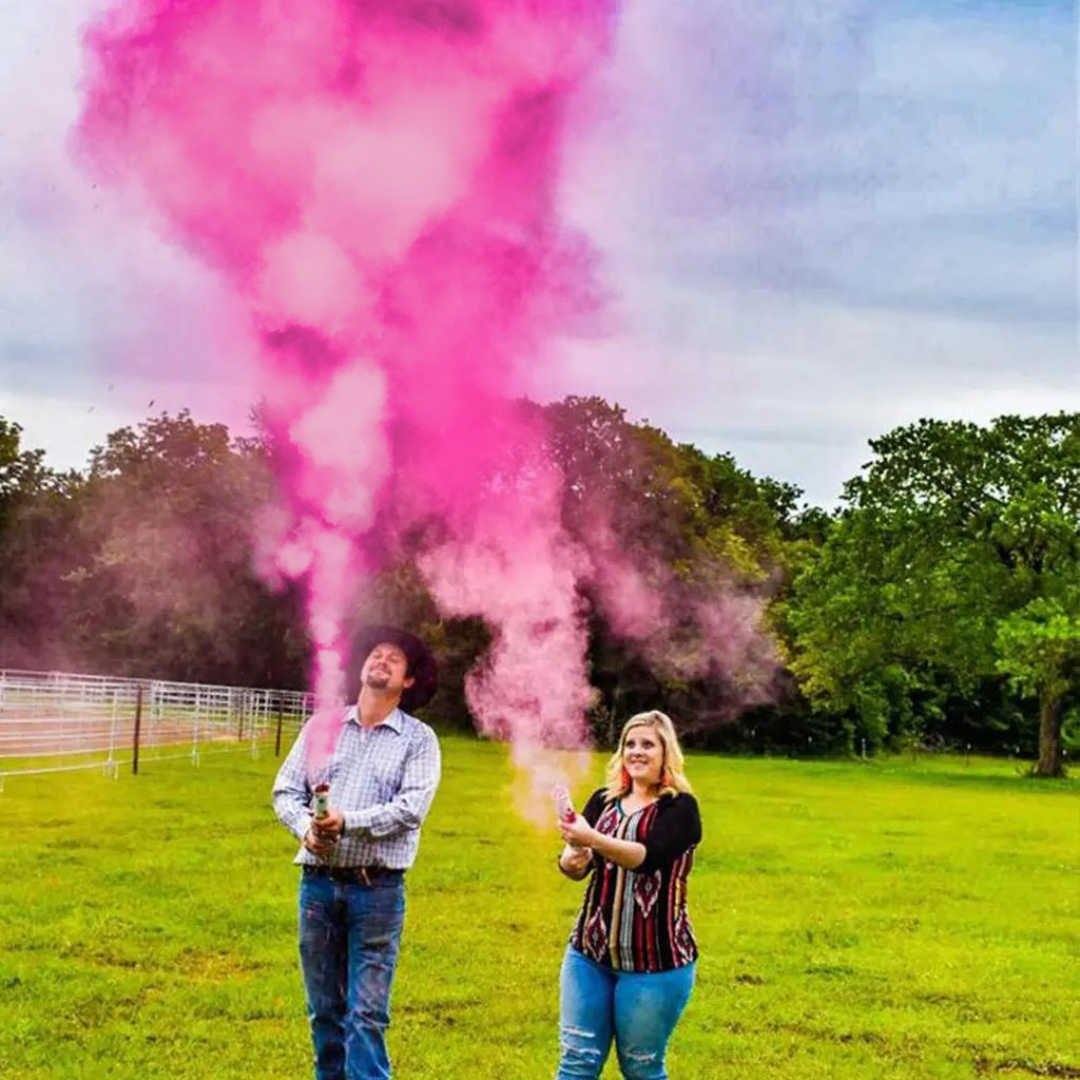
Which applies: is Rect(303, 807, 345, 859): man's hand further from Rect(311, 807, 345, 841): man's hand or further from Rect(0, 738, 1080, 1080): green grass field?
Rect(0, 738, 1080, 1080): green grass field

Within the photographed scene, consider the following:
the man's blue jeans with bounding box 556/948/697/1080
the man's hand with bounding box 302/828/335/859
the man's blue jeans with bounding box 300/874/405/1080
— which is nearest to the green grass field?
the man's blue jeans with bounding box 300/874/405/1080

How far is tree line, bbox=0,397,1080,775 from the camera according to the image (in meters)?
38.2

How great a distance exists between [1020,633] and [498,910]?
29225mm

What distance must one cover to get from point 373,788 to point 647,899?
144 cm

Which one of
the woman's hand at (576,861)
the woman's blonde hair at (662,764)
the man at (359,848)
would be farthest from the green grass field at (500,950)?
the woman's blonde hair at (662,764)

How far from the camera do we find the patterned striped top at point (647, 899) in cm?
510

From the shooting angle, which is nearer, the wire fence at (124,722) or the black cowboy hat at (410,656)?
the black cowboy hat at (410,656)

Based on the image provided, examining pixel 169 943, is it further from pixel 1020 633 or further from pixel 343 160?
pixel 1020 633

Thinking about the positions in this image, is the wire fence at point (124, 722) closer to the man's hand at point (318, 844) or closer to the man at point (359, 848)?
the man at point (359, 848)

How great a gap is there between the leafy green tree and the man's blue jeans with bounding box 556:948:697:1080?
36007 millimetres

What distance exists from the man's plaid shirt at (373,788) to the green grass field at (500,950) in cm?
229

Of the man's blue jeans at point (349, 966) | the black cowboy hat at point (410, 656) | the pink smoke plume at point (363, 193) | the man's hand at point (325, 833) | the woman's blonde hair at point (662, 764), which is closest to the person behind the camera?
the woman's blonde hair at point (662, 764)

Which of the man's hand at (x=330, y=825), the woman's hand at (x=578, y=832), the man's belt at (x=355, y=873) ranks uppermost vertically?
the woman's hand at (x=578, y=832)

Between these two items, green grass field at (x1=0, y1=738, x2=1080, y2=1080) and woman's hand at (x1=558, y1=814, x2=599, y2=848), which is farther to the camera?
green grass field at (x1=0, y1=738, x2=1080, y2=1080)
